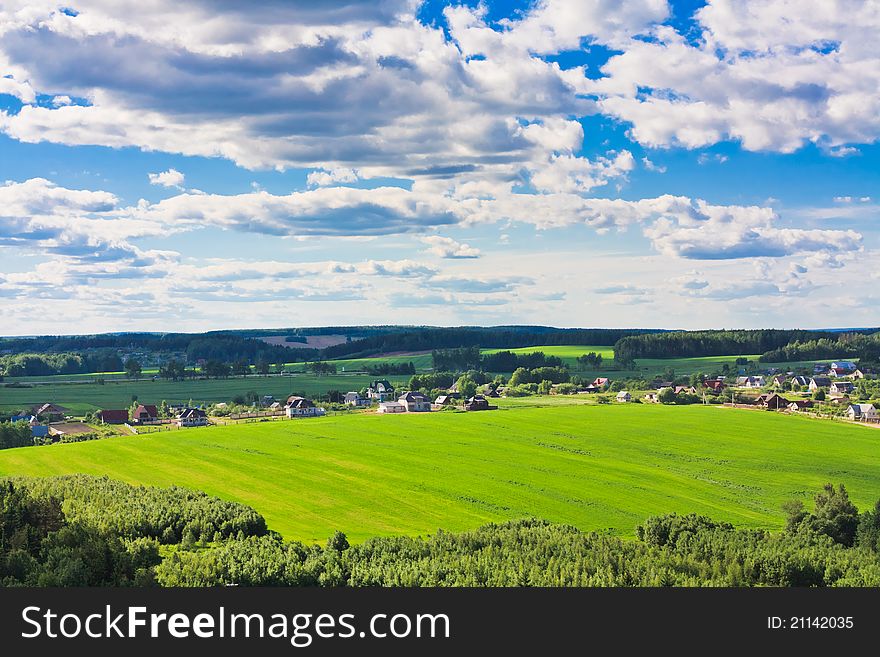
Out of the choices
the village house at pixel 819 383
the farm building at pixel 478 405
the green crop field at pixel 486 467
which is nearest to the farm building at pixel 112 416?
the green crop field at pixel 486 467

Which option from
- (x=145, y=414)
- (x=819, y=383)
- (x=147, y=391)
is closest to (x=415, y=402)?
(x=145, y=414)

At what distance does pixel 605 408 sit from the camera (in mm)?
130250

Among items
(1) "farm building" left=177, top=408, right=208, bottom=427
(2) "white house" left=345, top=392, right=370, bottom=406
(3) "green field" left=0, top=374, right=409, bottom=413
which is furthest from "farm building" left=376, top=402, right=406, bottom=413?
(1) "farm building" left=177, top=408, right=208, bottom=427

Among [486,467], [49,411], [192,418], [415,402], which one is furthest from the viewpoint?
[415,402]

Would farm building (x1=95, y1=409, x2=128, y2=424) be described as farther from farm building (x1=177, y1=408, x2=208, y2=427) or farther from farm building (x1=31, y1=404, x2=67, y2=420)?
farm building (x1=177, y1=408, x2=208, y2=427)

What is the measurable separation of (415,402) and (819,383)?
85.0 meters

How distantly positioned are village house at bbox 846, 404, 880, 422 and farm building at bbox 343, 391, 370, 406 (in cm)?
8240

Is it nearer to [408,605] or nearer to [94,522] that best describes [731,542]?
[408,605]

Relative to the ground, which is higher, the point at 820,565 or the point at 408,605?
the point at 408,605

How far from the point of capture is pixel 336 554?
131ft

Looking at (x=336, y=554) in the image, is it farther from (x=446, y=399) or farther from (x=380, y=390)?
(x=380, y=390)

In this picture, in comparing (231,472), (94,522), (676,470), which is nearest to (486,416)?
(676,470)

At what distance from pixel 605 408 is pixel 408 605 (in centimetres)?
10949

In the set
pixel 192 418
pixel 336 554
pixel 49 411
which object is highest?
pixel 336 554
